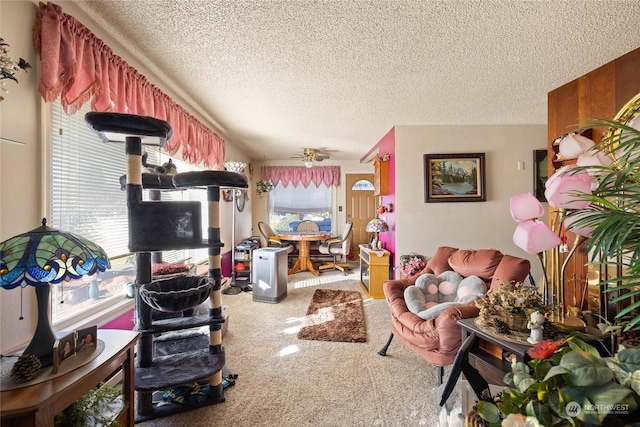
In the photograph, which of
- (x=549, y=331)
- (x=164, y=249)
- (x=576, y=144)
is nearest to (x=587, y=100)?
(x=576, y=144)

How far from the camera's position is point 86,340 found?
107 centimetres

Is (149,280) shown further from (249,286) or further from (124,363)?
(249,286)

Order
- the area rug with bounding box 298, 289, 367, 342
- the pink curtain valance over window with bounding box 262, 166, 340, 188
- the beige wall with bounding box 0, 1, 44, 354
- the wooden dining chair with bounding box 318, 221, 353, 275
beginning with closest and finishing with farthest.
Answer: the beige wall with bounding box 0, 1, 44, 354 < the area rug with bounding box 298, 289, 367, 342 < the wooden dining chair with bounding box 318, 221, 353, 275 < the pink curtain valance over window with bounding box 262, 166, 340, 188

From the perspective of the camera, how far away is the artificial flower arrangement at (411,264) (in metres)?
3.13

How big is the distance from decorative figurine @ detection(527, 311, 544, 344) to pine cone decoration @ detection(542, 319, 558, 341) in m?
0.07

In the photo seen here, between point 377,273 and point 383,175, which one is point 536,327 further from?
point 383,175

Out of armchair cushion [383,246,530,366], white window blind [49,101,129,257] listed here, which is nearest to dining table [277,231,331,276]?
armchair cushion [383,246,530,366]

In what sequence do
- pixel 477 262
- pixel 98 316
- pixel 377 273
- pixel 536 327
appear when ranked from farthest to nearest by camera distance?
pixel 377 273 < pixel 477 262 < pixel 98 316 < pixel 536 327

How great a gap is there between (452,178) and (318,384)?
311 cm

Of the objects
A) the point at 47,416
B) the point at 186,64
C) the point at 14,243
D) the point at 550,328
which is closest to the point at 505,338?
the point at 550,328

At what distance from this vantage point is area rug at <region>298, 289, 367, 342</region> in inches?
99.1

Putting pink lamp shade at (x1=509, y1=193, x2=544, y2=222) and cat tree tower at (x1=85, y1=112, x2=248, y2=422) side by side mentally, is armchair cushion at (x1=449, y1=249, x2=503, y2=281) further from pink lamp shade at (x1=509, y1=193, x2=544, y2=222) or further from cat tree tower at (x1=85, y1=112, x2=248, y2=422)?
cat tree tower at (x1=85, y1=112, x2=248, y2=422)

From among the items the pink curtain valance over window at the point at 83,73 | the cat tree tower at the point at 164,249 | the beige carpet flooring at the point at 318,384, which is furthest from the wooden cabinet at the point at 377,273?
the pink curtain valance over window at the point at 83,73

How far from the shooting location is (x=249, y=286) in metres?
4.09
